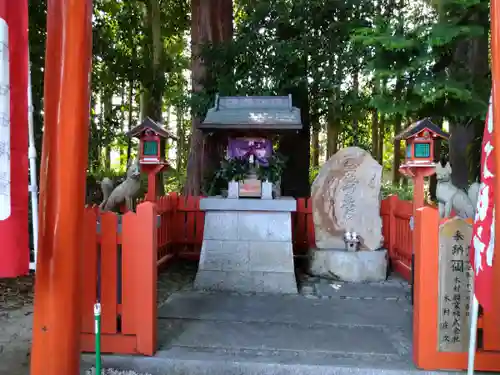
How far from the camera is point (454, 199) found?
546cm

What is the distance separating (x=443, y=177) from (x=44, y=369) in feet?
16.5

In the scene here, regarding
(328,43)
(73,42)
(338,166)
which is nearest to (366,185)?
(338,166)

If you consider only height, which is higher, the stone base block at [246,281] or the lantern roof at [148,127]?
the lantern roof at [148,127]

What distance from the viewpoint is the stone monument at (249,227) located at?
6238mm

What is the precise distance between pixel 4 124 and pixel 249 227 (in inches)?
164

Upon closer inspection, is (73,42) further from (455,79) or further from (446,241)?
(455,79)

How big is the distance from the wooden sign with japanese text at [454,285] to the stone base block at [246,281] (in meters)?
2.84

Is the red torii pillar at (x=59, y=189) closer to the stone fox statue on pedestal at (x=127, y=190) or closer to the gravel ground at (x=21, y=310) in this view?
the gravel ground at (x=21, y=310)

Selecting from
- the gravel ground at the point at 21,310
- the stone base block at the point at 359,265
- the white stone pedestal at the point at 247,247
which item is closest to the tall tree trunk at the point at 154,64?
the gravel ground at the point at 21,310

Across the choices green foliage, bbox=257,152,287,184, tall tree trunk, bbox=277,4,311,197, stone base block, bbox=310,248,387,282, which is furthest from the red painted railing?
tall tree trunk, bbox=277,4,311,197

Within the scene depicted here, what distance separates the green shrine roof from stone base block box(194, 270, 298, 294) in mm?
2199

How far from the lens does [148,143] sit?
6684 mm

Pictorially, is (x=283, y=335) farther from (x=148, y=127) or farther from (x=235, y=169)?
(x=148, y=127)

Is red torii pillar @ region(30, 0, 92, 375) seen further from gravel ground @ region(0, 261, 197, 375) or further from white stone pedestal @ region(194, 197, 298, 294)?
white stone pedestal @ region(194, 197, 298, 294)
